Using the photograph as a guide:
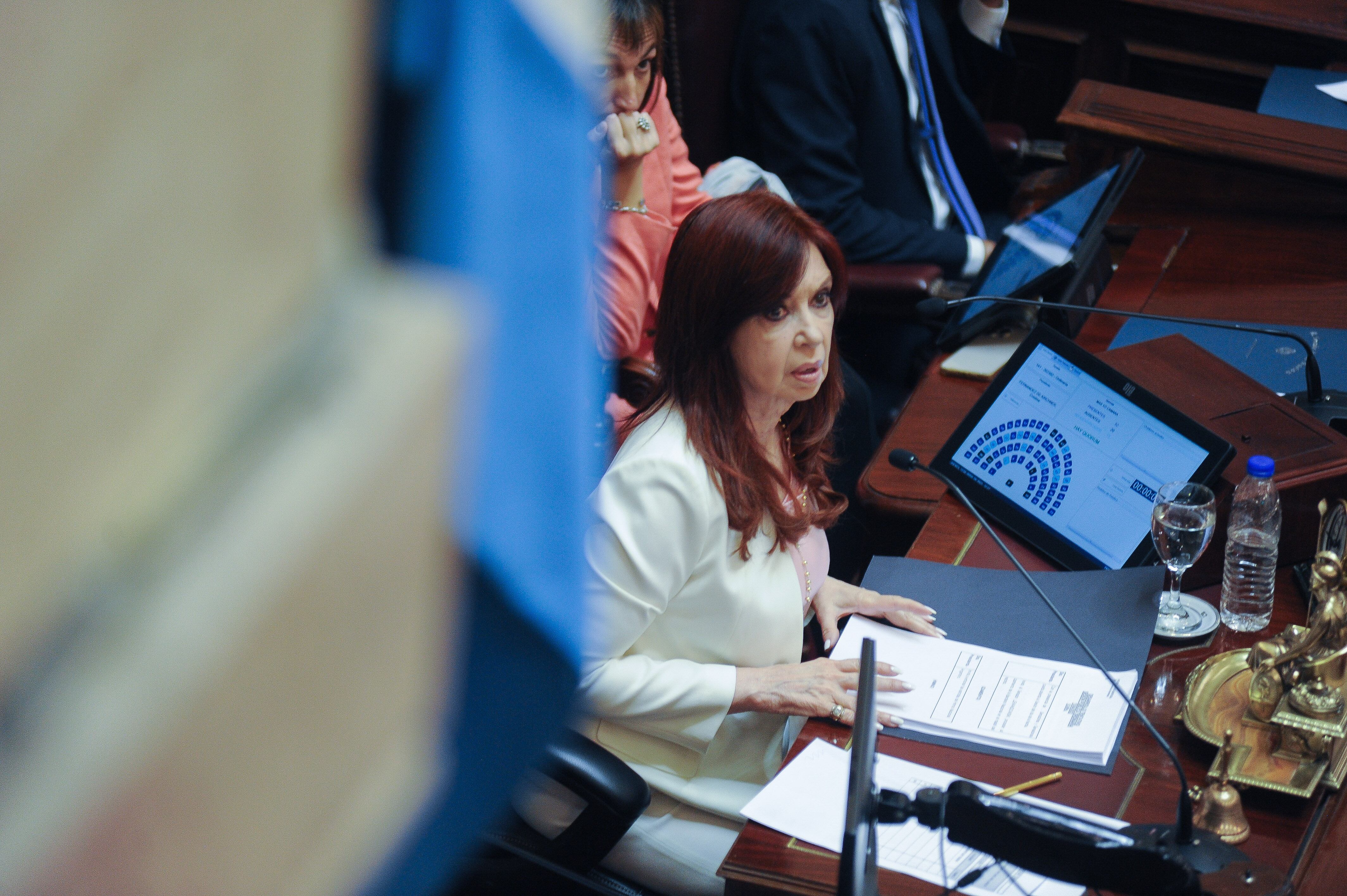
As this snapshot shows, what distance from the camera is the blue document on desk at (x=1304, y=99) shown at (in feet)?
9.02

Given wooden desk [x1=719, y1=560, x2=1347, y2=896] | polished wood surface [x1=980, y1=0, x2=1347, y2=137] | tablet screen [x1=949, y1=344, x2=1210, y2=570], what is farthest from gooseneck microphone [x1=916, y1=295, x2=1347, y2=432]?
polished wood surface [x1=980, y1=0, x2=1347, y2=137]

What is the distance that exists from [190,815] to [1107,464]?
1.53 m

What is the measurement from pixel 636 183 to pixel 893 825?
1535 millimetres

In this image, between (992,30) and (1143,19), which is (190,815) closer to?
(992,30)

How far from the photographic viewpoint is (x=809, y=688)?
1.35 metres

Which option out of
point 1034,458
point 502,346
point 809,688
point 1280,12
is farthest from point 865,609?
point 1280,12

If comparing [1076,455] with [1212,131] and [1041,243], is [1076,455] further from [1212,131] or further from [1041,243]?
[1212,131]

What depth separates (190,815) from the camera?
104 millimetres

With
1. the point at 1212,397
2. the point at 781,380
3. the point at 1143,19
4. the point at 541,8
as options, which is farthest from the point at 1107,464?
the point at 1143,19

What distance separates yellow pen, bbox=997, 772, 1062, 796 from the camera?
3.80 ft

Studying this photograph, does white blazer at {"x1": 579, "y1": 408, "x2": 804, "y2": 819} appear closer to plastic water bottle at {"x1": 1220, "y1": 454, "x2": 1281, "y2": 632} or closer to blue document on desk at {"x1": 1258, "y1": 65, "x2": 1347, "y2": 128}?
plastic water bottle at {"x1": 1220, "y1": 454, "x2": 1281, "y2": 632}

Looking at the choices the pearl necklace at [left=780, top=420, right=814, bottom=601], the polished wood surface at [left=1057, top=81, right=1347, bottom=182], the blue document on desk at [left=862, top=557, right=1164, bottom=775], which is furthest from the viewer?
the polished wood surface at [left=1057, top=81, right=1347, bottom=182]

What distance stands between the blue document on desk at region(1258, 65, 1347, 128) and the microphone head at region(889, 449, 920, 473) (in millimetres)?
1647

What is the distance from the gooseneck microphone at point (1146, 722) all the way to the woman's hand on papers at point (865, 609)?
5.0 inches
